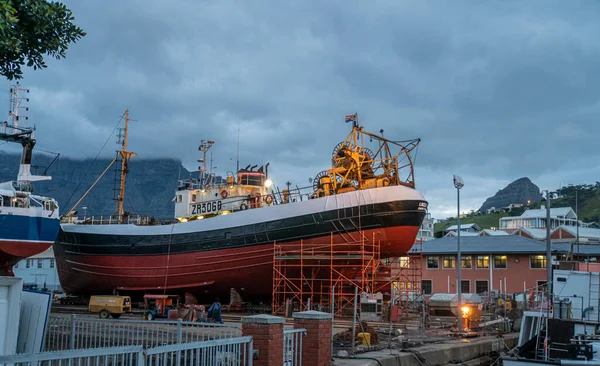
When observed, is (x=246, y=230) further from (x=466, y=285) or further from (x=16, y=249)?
(x=466, y=285)

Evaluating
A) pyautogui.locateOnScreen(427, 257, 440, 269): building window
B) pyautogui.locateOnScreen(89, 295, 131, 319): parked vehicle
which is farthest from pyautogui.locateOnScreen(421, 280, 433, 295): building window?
pyautogui.locateOnScreen(89, 295, 131, 319): parked vehicle

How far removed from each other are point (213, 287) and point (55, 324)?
21.2 m

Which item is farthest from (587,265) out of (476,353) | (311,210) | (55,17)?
(55,17)

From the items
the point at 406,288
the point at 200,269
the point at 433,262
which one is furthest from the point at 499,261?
the point at 200,269

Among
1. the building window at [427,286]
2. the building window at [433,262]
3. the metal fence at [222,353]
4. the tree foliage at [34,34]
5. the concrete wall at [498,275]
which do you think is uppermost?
the tree foliage at [34,34]

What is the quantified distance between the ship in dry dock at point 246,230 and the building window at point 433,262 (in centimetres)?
2084

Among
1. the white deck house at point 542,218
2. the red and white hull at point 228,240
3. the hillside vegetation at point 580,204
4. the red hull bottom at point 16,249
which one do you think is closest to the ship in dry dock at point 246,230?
the red and white hull at point 228,240

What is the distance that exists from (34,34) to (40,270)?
78.2 m

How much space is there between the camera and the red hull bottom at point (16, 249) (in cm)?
3303

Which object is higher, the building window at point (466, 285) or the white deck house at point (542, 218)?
the white deck house at point (542, 218)

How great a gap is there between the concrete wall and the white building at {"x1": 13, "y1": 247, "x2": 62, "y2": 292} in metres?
54.4

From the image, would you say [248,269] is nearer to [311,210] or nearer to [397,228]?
[311,210]

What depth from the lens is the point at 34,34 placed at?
39.1ft

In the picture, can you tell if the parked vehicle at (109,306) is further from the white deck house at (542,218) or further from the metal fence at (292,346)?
the white deck house at (542,218)
